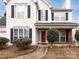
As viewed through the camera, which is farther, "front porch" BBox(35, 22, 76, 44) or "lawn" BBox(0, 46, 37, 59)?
"front porch" BBox(35, 22, 76, 44)

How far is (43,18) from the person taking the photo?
34.3 meters

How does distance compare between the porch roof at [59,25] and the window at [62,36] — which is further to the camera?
the window at [62,36]

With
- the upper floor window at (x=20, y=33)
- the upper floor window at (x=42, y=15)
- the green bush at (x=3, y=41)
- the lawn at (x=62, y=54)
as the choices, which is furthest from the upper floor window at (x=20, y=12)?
the lawn at (x=62, y=54)

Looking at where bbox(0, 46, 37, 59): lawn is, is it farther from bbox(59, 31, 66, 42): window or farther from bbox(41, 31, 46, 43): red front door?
bbox(59, 31, 66, 42): window

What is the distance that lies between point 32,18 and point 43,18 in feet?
12.2

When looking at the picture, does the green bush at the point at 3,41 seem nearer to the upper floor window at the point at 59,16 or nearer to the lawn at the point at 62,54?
the lawn at the point at 62,54

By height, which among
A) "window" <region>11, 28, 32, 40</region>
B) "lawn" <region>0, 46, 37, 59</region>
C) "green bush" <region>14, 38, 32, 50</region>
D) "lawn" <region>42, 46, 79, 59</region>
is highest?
"window" <region>11, 28, 32, 40</region>

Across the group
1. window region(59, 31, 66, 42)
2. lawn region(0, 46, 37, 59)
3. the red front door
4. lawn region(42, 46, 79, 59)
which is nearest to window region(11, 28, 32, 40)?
lawn region(0, 46, 37, 59)

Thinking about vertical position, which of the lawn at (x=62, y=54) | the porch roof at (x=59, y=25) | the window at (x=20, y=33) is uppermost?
the porch roof at (x=59, y=25)

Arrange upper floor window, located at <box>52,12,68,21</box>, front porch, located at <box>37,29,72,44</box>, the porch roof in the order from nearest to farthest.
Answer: the porch roof < front porch, located at <box>37,29,72,44</box> < upper floor window, located at <box>52,12,68,21</box>

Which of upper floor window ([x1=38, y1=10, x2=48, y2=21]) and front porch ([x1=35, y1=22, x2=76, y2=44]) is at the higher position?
Answer: upper floor window ([x1=38, y1=10, x2=48, y2=21])

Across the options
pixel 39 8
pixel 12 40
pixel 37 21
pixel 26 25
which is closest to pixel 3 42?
pixel 12 40

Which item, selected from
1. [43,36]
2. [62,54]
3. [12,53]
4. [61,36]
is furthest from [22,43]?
[61,36]

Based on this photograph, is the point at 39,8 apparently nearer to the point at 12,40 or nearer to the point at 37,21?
the point at 37,21
